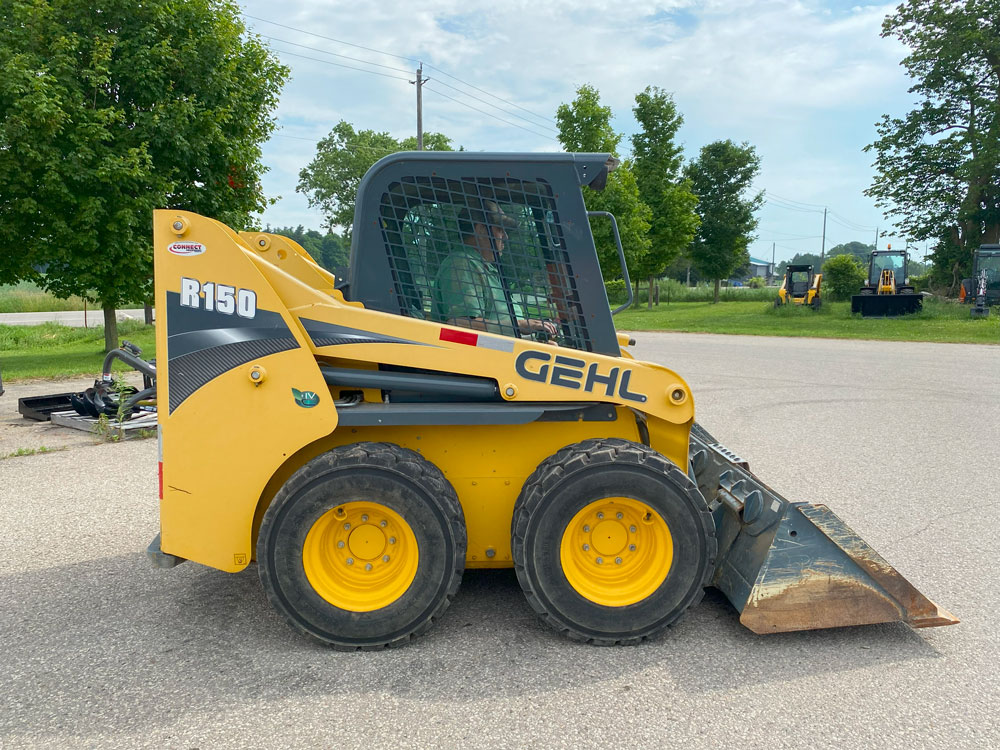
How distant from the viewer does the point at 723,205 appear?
40781mm

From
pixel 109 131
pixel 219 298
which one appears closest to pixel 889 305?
pixel 109 131

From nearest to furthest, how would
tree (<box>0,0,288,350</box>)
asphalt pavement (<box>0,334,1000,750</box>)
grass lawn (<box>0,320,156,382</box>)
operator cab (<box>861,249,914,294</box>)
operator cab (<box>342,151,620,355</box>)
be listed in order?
asphalt pavement (<box>0,334,1000,750</box>) → operator cab (<box>342,151,620,355</box>) → tree (<box>0,0,288,350</box>) → grass lawn (<box>0,320,156,382</box>) → operator cab (<box>861,249,914,294</box>)

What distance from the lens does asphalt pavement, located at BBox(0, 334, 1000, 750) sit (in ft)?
8.71

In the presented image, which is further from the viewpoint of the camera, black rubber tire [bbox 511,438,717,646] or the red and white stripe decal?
the red and white stripe decal

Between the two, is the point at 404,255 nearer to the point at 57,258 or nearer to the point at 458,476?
the point at 458,476

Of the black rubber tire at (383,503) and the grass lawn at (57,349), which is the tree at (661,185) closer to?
the grass lawn at (57,349)

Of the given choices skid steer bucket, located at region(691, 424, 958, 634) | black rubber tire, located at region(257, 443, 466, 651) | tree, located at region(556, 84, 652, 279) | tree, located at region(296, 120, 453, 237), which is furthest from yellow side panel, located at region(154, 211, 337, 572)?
tree, located at region(296, 120, 453, 237)

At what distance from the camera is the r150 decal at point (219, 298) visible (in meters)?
3.22

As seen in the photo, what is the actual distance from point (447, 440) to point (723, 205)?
40.6 meters

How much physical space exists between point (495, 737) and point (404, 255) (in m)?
2.13

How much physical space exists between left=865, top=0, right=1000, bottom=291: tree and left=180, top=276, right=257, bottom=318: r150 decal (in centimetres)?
3505

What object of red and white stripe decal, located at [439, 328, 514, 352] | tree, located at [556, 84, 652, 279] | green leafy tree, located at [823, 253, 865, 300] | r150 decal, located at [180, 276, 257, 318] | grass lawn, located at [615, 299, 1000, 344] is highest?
tree, located at [556, 84, 652, 279]

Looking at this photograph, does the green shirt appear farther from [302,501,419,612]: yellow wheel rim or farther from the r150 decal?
[302,501,419,612]: yellow wheel rim

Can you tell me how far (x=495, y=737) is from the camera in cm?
262
